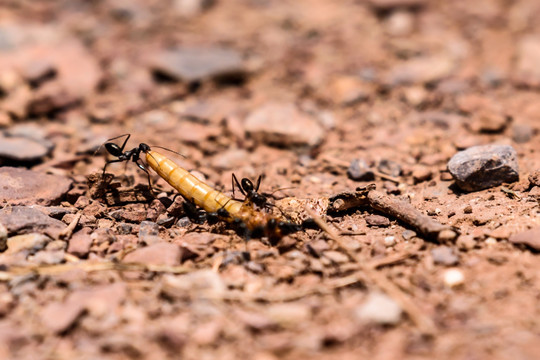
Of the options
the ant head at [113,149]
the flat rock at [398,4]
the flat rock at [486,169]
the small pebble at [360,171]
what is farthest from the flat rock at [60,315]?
the flat rock at [398,4]

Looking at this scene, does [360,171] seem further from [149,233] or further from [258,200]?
[149,233]

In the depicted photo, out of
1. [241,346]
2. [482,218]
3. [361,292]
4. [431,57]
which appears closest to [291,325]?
[241,346]

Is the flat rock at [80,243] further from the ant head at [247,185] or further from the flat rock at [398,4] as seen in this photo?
the flat rock at [398,4]

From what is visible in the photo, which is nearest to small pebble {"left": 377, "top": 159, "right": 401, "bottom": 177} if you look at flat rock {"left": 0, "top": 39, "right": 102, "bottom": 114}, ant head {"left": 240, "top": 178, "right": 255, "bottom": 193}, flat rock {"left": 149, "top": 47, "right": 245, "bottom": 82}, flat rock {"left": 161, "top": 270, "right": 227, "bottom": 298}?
ant head {"left": 240, "top": 178, "right": 255, "bottom": 193}

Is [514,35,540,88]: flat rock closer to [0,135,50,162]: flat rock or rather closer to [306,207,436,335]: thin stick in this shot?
[306,207,436,335]: thin stick

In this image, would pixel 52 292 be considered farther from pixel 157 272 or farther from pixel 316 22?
pixel 316 22

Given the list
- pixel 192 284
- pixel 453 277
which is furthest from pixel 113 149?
pixel 453 277
